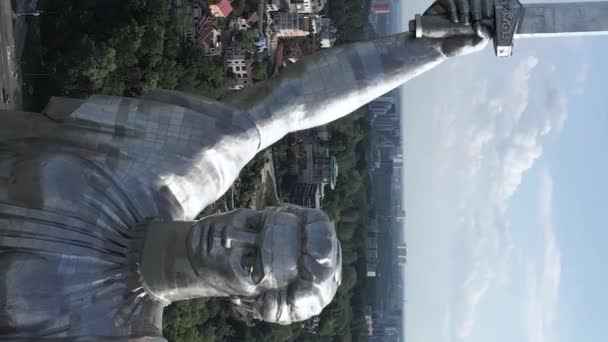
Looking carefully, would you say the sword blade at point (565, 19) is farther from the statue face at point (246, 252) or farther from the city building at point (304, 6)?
the city building at point (304, 6)

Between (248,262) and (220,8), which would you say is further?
(220,8)

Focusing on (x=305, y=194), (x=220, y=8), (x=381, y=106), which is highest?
(x=381, y=106)

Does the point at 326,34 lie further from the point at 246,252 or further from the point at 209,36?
the point at 246,252

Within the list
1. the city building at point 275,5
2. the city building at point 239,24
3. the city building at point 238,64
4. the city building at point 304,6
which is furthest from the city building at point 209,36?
the city building at point 304,6

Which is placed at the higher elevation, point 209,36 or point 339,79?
point 209,36

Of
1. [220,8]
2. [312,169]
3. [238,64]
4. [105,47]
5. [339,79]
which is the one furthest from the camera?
[312,169]

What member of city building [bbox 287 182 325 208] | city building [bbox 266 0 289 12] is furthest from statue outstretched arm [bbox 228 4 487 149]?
city building [bbox 287 182 325 208]

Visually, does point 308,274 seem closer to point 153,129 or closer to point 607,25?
point 153,129

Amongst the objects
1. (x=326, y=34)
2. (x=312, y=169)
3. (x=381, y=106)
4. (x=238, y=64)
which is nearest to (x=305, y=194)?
(x=312, y=169)
